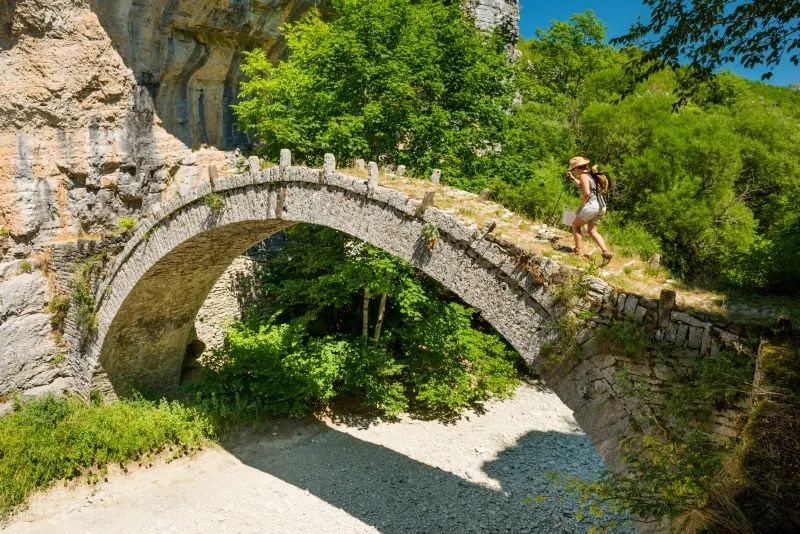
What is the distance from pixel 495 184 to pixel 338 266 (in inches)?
139

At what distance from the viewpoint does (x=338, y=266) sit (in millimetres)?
9906

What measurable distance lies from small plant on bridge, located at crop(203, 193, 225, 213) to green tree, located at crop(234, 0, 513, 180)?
79.3 inches

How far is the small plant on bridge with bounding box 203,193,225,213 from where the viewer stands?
7999 millimetres

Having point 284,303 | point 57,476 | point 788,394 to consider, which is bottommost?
point 57,476

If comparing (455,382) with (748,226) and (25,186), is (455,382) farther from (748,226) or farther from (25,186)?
(25,186)

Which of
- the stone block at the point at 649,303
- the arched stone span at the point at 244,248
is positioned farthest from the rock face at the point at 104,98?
the stone block at the point at 649,303

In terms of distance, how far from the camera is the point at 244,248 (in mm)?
9484

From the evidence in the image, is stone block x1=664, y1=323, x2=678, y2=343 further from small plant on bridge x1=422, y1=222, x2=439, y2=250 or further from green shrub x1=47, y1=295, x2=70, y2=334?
green shrub x1=47, y1=295, x2=70, y2=334

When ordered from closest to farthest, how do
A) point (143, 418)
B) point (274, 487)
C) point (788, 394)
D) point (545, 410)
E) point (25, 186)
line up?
point (788, 394), point (274, 487), point (143, 418), point (25, 186), point (545, 410)

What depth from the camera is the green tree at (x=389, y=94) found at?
9422mm

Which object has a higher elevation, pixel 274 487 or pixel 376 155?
pixel 376 155

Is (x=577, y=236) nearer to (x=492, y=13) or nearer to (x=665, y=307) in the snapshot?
(x=665, y=307)

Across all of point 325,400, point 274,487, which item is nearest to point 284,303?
point 325,400

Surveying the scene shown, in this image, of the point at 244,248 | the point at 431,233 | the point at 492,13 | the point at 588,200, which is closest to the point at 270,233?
the point at 244,248
